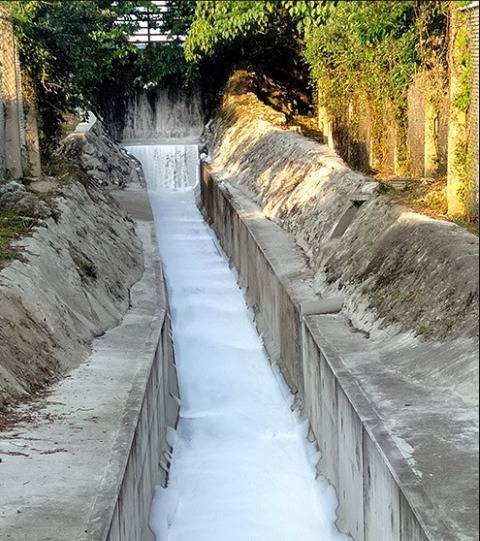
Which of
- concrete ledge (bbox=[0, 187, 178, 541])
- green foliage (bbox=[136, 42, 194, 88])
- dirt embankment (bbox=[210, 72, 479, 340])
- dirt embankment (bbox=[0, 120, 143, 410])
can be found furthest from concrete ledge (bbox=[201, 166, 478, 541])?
green foliage (bbox=[136, 42, 194, 88])

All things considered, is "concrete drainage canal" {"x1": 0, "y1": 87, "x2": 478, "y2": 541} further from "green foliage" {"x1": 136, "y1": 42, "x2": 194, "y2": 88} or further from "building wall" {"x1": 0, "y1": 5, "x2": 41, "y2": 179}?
"green foliage" {"x1": 136, "y1": 42, "x2": 194, "y2": 88}

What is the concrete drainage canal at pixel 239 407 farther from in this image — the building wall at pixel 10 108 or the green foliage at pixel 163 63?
the green foliage at pixel 163 63

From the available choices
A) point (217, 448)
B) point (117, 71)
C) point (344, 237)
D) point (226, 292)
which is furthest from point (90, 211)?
point (117, 71)

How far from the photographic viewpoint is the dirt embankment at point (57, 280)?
11.3 meters

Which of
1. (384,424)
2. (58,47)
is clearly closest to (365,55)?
(58,47)

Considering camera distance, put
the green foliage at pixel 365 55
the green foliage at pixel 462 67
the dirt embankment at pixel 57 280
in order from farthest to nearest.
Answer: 1. the green foliage at pixel 365 55
2. the green foliage at pixel 462 67
3. the dirt embankment at pixel 57 280

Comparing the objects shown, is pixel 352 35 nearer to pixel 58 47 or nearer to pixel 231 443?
pixel 58 47

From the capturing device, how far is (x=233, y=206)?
2377cm

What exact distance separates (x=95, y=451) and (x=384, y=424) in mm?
2646

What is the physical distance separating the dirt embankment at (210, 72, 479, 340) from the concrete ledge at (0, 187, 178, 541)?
300cm

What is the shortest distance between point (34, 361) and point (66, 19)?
11023 mm

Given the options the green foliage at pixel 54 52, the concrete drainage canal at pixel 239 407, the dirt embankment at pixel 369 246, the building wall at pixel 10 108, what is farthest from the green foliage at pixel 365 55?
the building wall at pixel 10 108

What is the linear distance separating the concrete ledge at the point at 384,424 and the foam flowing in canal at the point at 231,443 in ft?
1.43

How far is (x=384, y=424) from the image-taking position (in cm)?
890
